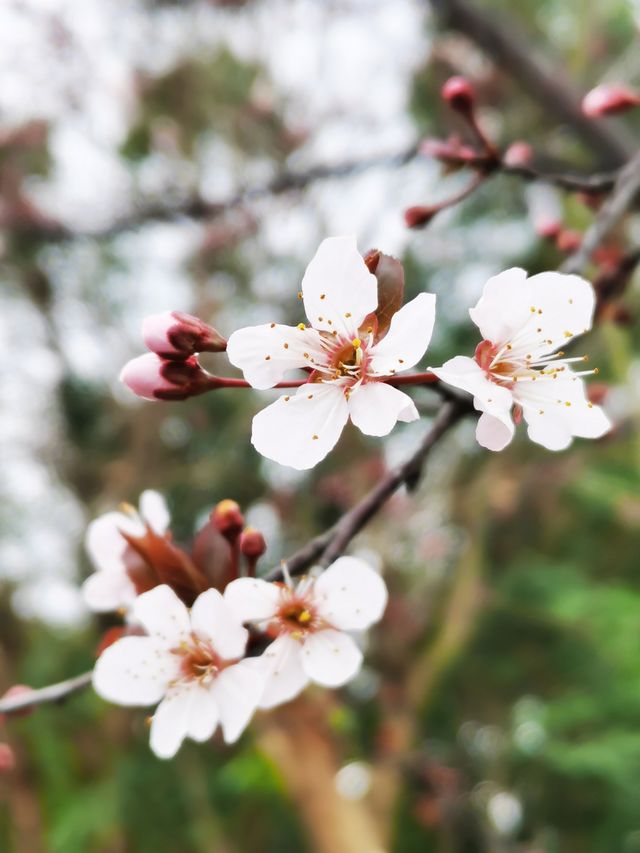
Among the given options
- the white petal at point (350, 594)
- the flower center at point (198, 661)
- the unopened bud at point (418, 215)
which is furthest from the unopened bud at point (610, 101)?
the flower center at point (198, 661)

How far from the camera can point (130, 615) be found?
681mm

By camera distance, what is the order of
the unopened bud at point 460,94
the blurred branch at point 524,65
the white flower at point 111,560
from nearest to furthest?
the white flower at point 111,560, the unopened bud at point 460,94, the blurred branch at point 524,65

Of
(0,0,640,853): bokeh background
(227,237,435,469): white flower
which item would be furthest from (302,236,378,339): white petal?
(0,0,640,853): bokeh background

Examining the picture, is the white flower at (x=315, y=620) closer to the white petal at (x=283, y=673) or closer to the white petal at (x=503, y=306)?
the white petal at (x=283, y=673)

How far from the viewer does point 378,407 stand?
0.48 m

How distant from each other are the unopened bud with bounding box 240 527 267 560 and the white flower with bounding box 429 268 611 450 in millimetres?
190

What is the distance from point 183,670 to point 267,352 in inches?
10.9

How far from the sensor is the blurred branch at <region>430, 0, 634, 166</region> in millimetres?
2229

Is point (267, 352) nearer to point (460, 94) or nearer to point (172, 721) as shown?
point (172, 721)

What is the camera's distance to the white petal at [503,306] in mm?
498

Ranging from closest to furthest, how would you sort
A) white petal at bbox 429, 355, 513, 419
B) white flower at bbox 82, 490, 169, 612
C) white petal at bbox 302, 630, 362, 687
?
white petal at bbox 429, 355, 513, 419 → white petal at bbox 302, 630, 362, 687 → white flower at bbox 82, 490, 169, 612

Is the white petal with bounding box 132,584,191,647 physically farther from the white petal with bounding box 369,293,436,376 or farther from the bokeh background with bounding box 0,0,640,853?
the bokeh background with bounding box 0,0,640,853

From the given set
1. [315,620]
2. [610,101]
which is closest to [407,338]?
[315,620]

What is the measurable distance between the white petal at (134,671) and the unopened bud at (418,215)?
49cm
